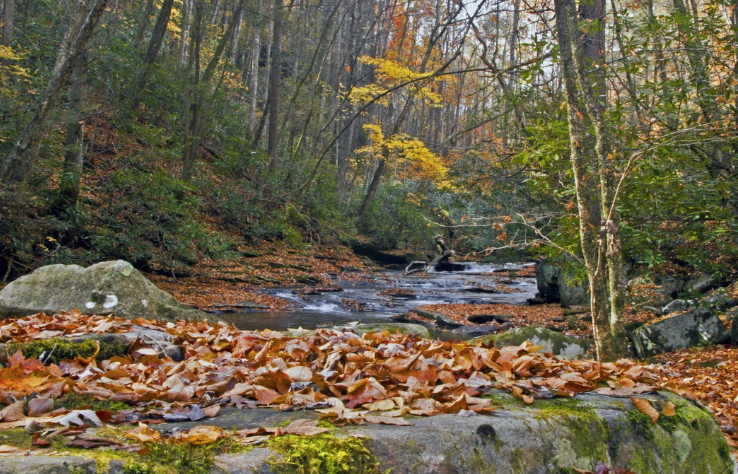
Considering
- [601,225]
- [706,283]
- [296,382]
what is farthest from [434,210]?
[296,382]

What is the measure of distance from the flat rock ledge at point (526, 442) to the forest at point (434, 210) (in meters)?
0.05

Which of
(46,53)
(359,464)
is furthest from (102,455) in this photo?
(46,53)

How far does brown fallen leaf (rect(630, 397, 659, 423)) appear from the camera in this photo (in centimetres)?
231

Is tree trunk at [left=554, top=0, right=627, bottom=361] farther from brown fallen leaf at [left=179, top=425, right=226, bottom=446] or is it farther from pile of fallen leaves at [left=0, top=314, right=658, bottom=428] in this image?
brown fallen leaf at [left=179, top=425, right=226, bottom=446]

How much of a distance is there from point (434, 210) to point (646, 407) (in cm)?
2293

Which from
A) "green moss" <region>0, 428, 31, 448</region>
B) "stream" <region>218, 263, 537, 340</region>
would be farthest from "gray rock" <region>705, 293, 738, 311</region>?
"green moss" <region>0, 428, 31, 448</region>

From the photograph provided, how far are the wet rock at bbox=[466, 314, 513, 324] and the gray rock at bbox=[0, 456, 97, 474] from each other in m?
10.4

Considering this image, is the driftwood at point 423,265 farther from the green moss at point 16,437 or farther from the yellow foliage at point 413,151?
the green moss at point 16,437

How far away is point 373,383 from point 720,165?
652cm

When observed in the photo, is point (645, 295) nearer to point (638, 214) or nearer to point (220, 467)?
point (638, 214)

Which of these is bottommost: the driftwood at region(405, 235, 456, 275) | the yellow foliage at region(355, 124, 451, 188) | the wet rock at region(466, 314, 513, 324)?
the wet rock at region(466, 314, 513, 324)

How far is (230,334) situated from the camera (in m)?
4.07

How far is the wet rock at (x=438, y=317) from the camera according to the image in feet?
35.2

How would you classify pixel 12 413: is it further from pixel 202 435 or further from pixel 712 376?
pixel 712 376
